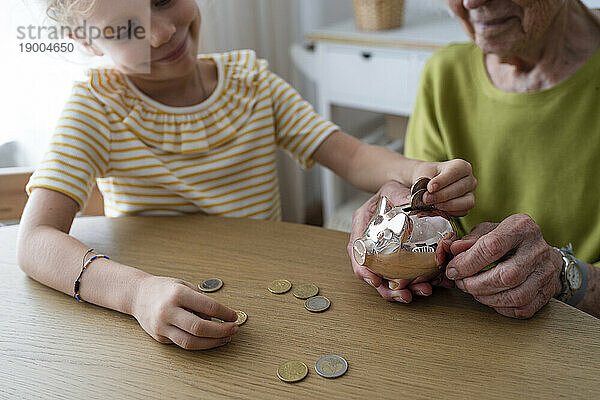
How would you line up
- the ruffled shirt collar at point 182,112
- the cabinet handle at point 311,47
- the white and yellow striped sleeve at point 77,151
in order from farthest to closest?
the cabinet handle at point 311,47 → the ruffled shirt collar at point 182,112 → the white and yellow striped sleeve at point 77,151

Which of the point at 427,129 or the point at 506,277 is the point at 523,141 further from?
the point at 506,277

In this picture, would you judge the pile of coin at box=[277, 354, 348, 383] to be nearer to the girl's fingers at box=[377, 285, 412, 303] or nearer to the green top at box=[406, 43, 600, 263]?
the girl's fingers at box=[377, 285, 412, 303]

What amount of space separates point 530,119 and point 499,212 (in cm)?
19

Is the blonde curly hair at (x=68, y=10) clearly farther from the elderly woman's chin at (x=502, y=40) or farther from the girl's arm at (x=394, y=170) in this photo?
the elderly woman's chin at (x=502, y=40)

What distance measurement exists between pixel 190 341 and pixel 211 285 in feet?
0.48

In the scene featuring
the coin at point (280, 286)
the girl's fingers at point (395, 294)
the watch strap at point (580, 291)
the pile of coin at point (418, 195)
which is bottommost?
the watch strap at point (580, 291)

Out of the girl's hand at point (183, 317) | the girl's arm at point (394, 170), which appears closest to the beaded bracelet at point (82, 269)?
the girl's hand at point (183, 317)

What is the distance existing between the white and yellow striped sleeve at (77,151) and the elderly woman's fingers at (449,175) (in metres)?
0.58

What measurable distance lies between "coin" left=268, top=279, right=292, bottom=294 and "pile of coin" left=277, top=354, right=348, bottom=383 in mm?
151

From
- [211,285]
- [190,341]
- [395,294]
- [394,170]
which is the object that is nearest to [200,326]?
[190,341]

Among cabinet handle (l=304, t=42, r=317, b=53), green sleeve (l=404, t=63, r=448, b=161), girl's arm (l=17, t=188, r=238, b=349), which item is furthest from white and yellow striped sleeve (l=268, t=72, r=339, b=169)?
cabinet handle (l=304, t=42, r=317, b=53)

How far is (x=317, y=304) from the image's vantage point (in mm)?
821

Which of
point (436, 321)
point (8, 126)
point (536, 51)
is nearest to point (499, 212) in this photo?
point (536, 51)

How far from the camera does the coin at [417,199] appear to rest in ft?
2.66
